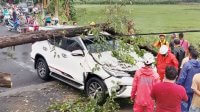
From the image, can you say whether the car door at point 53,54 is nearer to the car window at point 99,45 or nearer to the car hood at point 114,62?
Result: the car window at point 99,45

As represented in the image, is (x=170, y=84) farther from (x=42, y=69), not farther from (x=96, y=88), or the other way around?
(x=42, y=69)

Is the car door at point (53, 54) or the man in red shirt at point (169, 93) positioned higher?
the man in red shirt at point (169, 93)

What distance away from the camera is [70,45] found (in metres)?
11.4

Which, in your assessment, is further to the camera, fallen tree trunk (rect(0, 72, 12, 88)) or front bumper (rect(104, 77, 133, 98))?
front bumper (rect(104, 77, 133, 98))

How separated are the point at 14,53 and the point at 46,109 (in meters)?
7.52

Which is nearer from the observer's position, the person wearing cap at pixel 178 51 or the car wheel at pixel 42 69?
the person wearing cap at pixel 178 51

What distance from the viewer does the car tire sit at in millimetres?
9984

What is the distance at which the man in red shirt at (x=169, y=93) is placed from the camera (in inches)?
253

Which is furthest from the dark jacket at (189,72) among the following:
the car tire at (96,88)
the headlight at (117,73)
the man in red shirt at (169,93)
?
the car tire at (96,88)

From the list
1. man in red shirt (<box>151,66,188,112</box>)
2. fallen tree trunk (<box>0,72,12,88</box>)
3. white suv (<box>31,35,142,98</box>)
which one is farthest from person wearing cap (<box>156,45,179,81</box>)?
fallen tree trunk (<box>0,72,12,88</box>)

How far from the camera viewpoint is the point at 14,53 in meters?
17.1

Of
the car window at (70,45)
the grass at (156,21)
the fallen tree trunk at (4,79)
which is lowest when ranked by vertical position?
the grass at (156,21)

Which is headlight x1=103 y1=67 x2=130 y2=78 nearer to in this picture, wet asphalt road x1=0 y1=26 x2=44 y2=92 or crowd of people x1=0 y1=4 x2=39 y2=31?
wet asphalt road x1=0 y1=26 x2=44 y2=92

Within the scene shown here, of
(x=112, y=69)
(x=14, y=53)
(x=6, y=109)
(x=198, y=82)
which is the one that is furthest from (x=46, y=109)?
(x=14, y=53)
